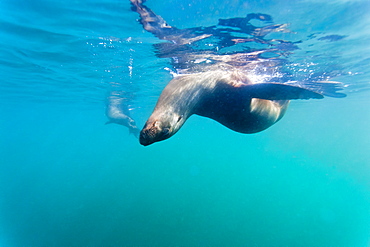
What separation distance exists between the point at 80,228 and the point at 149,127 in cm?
1957

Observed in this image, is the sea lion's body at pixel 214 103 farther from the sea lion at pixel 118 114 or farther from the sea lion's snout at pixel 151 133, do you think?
the sea lion at pixel 118 114

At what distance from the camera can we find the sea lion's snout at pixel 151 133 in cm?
202

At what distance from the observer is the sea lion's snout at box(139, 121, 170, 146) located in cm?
202

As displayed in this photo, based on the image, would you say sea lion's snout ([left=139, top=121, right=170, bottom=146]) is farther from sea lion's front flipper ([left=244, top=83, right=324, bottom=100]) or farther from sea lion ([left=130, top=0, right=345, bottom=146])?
sea lion's front flipper ([left=244, top=83, right=324, bottom=100])

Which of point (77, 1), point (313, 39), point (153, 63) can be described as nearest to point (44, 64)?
point (153, 63)

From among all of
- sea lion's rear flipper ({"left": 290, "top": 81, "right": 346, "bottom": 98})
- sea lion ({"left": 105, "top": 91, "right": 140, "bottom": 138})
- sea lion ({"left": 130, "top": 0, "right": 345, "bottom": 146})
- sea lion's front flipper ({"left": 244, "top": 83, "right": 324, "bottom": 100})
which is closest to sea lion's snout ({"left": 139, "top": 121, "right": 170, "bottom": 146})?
sea lion ({"left": 130, "top": 0, "right": 345, "bottom": 146})

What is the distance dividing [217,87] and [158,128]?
2166 mm

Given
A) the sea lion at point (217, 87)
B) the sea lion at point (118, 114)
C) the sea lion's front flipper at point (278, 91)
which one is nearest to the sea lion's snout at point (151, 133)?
the sea lion at point (217, 87)

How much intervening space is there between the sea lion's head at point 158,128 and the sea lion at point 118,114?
1441 cm

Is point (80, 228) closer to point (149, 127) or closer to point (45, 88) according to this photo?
point (45, 88)

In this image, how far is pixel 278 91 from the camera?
11.8 ft

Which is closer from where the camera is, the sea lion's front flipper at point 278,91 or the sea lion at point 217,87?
the sea lion at point 217,87

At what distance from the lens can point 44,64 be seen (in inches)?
465

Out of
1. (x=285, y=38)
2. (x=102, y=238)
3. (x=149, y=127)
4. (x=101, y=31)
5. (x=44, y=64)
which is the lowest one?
(x=102, y=238)
